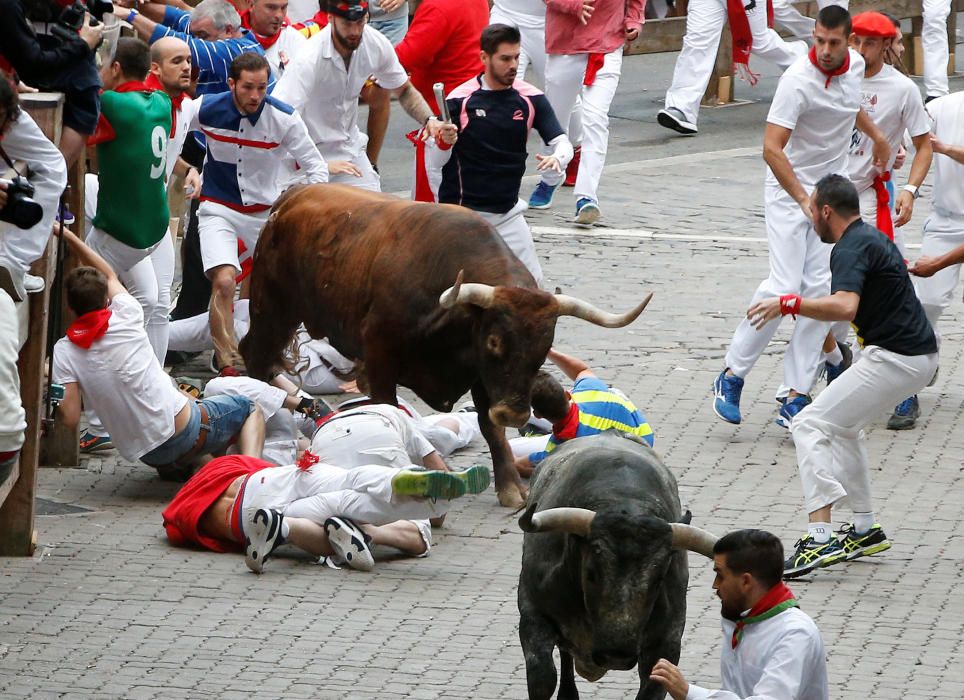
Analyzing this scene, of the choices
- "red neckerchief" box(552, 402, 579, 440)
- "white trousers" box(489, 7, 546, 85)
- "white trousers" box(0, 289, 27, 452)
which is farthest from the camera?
"white trousers" box(489, 7, 546, 85)

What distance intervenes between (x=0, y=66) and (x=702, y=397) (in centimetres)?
513

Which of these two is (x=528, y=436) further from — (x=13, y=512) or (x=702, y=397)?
(x=13, y=512)

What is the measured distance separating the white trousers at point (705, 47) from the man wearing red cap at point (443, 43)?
12.5 feet

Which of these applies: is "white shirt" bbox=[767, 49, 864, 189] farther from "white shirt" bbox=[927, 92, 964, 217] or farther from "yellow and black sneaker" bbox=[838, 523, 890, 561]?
"yellow and black sneaker" bbox=[838, 523, 890, 561]

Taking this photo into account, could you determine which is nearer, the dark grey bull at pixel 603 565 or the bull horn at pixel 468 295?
the dark grey bull at pixel 603 565

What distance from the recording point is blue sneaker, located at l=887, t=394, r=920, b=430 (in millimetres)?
11273

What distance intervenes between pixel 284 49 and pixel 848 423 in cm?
673

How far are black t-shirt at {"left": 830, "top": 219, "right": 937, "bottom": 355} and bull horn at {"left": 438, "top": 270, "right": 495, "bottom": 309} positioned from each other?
5.72 ft

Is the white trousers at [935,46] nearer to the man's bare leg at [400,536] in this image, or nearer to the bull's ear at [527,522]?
the man's bare leg at [400,536]

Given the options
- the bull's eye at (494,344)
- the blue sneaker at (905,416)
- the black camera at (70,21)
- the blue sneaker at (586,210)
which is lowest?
the blue sneaker at (586,210)

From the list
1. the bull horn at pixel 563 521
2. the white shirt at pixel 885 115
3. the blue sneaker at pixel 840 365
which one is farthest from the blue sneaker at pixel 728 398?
the bull horn at pixel 563 521

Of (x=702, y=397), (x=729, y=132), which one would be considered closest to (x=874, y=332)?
(x=702, y=397)

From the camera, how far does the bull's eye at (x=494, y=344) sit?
933 cm

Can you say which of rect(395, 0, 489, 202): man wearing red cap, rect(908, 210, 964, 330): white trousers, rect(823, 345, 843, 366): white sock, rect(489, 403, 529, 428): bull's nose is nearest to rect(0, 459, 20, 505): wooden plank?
rect(489, 403, 529, 428): bull's nose
